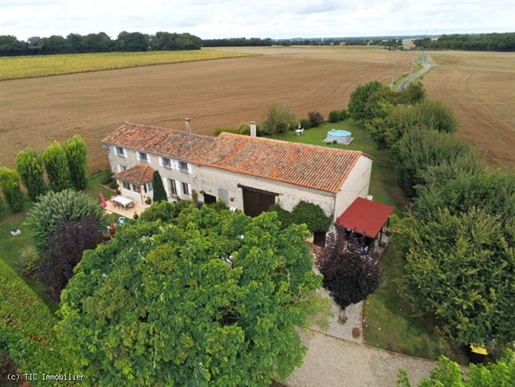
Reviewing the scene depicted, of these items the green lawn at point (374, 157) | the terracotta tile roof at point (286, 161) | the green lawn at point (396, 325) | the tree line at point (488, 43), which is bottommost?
the green lawn at point (396, 325)

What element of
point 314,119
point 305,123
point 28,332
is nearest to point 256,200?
point 28,332

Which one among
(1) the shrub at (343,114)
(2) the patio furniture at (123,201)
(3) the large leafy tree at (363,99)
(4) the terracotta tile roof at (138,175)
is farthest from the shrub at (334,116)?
(2) the patio furniture at (123,201)

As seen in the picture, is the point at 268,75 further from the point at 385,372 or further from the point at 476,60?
the point at 385,372

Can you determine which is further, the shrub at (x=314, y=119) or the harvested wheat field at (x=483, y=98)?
the shrub at (x=314, y=119)

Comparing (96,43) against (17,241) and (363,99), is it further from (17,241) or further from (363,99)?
(17,241)

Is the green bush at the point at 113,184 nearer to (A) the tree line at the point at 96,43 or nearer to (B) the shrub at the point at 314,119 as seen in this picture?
(B) the shrub at the point at 314,119

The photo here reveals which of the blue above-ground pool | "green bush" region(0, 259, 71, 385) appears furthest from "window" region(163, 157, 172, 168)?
the blue above-ground pool

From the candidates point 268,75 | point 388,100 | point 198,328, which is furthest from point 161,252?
point 268,75
